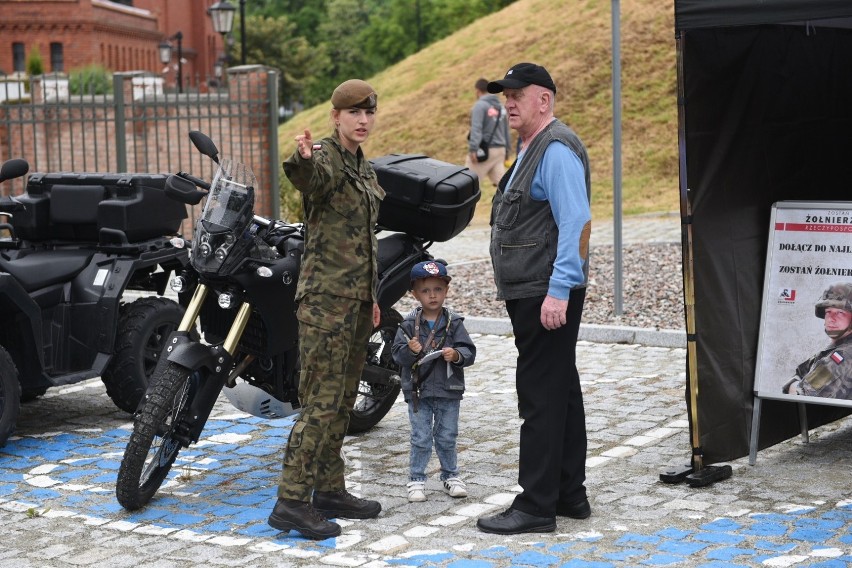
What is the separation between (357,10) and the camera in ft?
342

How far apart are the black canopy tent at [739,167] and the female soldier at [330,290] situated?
1543 millimetres

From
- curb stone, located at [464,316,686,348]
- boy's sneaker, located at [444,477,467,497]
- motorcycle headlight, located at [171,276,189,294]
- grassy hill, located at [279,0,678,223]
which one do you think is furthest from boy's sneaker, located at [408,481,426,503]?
grassy hill, located at [279,0,678,223]

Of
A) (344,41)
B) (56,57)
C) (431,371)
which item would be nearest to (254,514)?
(431,371)

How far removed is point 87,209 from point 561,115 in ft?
76.2

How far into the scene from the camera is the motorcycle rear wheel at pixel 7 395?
22.9 feet

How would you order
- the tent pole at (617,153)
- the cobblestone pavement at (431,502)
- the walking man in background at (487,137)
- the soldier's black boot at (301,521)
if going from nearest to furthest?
the cobblestone pavement at (431,502) → the soldier's black boot at (301,521) → the tent pole at (617,153) → the walking man in background at (487,137)

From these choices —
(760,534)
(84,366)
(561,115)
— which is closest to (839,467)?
(760,534)

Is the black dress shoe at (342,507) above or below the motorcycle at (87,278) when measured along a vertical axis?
below

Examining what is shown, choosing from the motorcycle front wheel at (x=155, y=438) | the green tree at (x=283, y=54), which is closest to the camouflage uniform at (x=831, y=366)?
the motorcycle front wheel at (x=155, y=438)

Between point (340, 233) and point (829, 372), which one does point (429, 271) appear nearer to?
point (340, 233)

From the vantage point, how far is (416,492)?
6.16m

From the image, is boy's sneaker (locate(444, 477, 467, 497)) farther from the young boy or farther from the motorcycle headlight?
the motorcycle headlight

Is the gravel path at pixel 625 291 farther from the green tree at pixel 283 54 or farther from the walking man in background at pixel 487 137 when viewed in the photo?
the green tree at pixel 283 54

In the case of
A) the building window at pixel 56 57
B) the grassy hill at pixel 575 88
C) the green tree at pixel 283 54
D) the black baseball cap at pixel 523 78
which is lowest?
the black baseball cap at pixel 523 78
